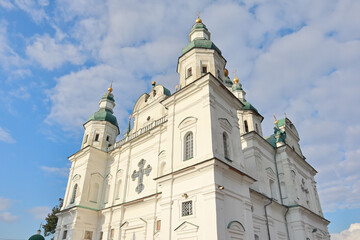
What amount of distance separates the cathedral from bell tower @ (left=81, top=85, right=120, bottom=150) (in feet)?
0.33

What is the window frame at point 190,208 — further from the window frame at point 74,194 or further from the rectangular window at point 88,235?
the window frame at point 74,194

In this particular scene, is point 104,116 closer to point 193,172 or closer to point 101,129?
point 101,129

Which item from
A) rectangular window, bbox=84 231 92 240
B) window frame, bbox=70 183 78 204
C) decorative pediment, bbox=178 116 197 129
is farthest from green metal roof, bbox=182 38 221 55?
rectangular window, bbox=84 231 92 240

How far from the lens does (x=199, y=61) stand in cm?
1672

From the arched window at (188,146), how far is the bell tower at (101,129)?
12569 mm

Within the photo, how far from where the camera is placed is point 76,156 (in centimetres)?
2375

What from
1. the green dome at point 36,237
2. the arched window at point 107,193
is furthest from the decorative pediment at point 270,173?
the green dome at point 36,237

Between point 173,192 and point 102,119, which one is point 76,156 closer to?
point 102,119

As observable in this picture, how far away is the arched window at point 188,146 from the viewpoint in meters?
13.7

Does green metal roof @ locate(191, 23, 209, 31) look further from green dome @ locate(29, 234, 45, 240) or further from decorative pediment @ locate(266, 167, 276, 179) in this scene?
green dome @ locate(29, 234, 45, 240)

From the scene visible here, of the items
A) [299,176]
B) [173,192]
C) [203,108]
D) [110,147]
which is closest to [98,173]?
[110,147]

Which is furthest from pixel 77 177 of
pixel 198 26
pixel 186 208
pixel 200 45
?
pixel 198 26

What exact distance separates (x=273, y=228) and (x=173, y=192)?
926 centimetres

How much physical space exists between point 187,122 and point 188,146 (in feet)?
4.48
